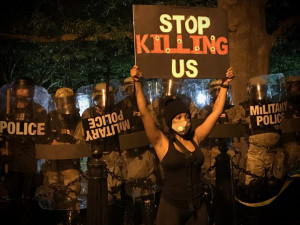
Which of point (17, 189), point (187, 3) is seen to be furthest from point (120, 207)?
point (187, 3)

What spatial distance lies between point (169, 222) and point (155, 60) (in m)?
2.24

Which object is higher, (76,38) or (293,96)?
(76,38)

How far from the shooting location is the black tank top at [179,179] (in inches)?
168

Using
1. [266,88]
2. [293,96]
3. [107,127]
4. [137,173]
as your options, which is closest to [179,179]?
[107,127]

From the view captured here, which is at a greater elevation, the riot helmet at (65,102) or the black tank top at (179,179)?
the riot helmet at (65,102)

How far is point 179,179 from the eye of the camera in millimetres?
4273

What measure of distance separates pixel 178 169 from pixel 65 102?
370 cm

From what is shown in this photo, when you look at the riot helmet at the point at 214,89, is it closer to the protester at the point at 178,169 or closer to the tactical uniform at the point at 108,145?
the tactical uniform at the point at 108,145

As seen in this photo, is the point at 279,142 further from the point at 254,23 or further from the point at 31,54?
the point at 31,54

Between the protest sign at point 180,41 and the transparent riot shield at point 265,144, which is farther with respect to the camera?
the transparent riot shield at point 265,144

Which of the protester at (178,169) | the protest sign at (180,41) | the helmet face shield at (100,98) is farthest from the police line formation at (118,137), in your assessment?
the protester at (178,169)

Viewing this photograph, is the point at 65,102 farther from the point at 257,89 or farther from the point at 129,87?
the point at 257,89

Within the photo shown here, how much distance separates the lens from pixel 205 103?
8.20m

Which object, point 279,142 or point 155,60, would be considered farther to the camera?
point 279,142
